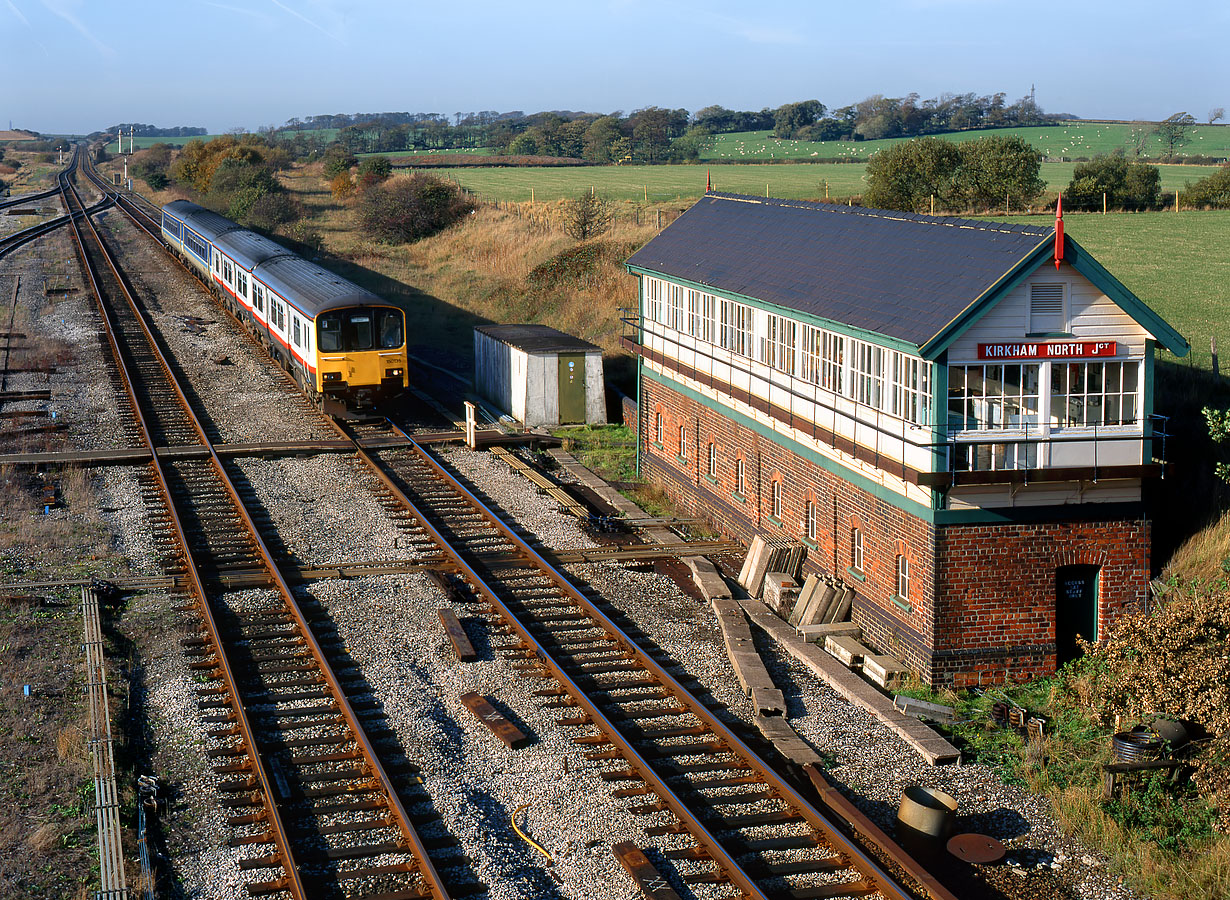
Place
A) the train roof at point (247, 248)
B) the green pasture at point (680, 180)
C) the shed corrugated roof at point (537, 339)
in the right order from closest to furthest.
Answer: the shed corrugated roof at point (537, 339) < the train roof at point (247, 248) < the green pasture at point (680, 180)

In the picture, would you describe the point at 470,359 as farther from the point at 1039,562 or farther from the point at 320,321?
the point at 1039,562

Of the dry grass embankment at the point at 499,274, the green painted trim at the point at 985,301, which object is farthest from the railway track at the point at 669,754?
the dry grass embankment at the point at 499,274

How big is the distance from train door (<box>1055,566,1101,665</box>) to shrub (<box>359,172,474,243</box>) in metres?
47.7

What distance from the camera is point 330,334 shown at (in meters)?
25.3

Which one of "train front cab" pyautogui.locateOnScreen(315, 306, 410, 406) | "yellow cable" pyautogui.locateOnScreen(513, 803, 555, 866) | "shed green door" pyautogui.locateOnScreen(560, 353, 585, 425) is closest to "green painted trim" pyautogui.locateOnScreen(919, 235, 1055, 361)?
"yellow cable" pyautogui.locateOnScreen(513, 803, 555, 866)

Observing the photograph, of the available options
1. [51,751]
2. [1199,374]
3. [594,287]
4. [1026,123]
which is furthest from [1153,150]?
[51,751]

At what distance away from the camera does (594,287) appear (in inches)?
1503

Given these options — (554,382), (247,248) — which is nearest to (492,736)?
(554,382)

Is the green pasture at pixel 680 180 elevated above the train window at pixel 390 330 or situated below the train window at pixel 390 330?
above

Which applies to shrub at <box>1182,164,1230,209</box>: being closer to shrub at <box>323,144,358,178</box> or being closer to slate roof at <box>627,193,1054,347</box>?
slate roof at <box>627,193,1054,347</box>

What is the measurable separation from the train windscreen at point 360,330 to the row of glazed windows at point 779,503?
6.59 m

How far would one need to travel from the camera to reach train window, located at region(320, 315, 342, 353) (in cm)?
2514

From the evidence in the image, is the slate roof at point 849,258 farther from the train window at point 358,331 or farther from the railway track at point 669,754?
the train window at point 358,331

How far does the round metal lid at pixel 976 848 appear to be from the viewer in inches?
389
